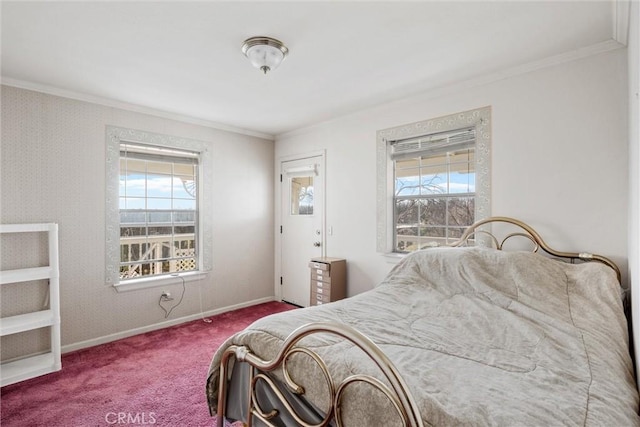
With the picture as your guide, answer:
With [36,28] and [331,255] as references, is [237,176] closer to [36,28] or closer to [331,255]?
[331,255]

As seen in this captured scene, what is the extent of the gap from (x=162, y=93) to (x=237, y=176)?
1525 millimetres

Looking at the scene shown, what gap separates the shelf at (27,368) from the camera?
8.30ft

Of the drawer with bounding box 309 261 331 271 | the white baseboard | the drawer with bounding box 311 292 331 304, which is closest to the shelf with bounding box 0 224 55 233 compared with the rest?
the white baseboard

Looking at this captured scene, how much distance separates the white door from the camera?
4.35m

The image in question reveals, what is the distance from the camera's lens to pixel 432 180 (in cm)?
331

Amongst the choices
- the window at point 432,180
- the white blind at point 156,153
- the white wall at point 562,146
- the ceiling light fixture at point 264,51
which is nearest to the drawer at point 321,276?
the window at point 432,180

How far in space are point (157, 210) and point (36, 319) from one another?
59.5 inches

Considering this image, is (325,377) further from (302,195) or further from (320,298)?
(302,195)

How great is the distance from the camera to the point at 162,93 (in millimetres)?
3189

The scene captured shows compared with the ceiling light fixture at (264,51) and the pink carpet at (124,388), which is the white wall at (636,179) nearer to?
the ceiling light fixture at (264,51)

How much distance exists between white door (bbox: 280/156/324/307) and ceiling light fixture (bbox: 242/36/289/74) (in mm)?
1989

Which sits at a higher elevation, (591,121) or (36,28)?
(36,28)

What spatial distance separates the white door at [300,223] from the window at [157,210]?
4.14 feet

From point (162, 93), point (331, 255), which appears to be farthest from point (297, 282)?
point (162, 93)
